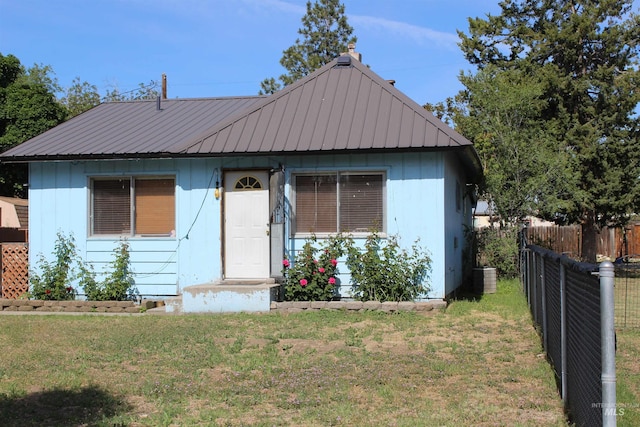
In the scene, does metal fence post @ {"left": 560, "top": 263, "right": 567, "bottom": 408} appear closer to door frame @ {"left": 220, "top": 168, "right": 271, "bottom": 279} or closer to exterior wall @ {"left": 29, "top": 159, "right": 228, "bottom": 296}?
door frame @ {"left": 220, "top": 168, "right": 271, "bottom": 279}

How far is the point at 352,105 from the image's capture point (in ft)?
42.8

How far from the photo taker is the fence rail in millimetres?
3473

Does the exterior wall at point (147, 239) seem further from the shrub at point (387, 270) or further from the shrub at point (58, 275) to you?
the shrub at point (387, 270)

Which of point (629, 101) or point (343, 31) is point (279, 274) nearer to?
point (629, 101)

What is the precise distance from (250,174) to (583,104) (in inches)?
634

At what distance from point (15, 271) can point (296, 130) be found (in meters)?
6.55

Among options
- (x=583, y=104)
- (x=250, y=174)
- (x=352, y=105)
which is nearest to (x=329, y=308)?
(x=250, y=174)

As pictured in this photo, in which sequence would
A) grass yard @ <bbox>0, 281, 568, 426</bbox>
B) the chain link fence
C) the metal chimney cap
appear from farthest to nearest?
the metal chimney cap → the chain link fence → grass yard @ <bbox>0, 281, 568, 426</bbox>

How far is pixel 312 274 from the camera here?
39.2 ft

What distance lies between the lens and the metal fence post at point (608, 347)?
11.3ft

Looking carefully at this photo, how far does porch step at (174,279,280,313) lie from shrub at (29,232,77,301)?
8.64 feet

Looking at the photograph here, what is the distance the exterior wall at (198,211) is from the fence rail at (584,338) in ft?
17.1

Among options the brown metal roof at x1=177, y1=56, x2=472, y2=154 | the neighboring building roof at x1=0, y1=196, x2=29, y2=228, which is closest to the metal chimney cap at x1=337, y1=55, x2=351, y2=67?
the brown metal roof at x1=177, y1=56, x2=472, y2=154

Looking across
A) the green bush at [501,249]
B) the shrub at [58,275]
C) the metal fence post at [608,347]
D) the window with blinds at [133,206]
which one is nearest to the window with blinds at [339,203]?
the window with blinds at [133,206]
